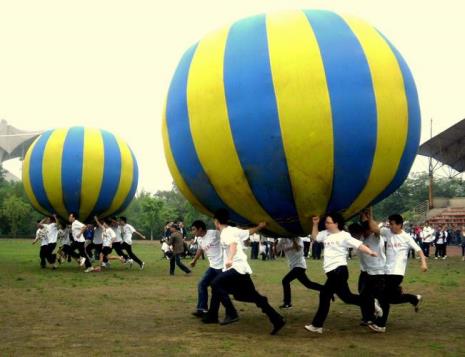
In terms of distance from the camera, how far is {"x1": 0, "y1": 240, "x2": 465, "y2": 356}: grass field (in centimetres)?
670

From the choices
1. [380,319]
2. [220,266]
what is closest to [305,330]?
[380,319]

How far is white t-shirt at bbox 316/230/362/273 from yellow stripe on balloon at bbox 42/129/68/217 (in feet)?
32.5

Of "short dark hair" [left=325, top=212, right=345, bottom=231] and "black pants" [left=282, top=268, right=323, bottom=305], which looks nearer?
"short dark hair" [left=325, top=212, right=345, bottom=231]

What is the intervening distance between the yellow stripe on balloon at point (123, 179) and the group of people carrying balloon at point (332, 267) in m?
8.05

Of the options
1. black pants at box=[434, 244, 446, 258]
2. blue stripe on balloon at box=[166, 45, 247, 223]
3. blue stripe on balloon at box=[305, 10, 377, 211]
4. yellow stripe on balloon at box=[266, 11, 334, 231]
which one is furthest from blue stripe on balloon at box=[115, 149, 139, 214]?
black pants at box=[434, 244, 446, 258]

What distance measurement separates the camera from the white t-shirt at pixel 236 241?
746cm

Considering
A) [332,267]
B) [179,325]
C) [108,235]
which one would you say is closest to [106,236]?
[108,235]

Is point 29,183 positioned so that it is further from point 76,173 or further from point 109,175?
point 109,175

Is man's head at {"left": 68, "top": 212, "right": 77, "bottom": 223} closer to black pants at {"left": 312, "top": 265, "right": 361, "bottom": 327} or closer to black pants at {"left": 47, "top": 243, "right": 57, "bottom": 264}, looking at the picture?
black pants at {"left": 47, "top": 243, "right": 57, "bottom": 264}

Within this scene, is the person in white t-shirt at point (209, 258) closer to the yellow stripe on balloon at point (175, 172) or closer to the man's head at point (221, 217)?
the man's head at point (221, 217)

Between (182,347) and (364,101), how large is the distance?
132 inches

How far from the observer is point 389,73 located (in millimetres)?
6512

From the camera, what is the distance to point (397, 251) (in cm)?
799

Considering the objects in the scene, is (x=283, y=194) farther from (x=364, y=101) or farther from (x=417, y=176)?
(x=417, y=176)
